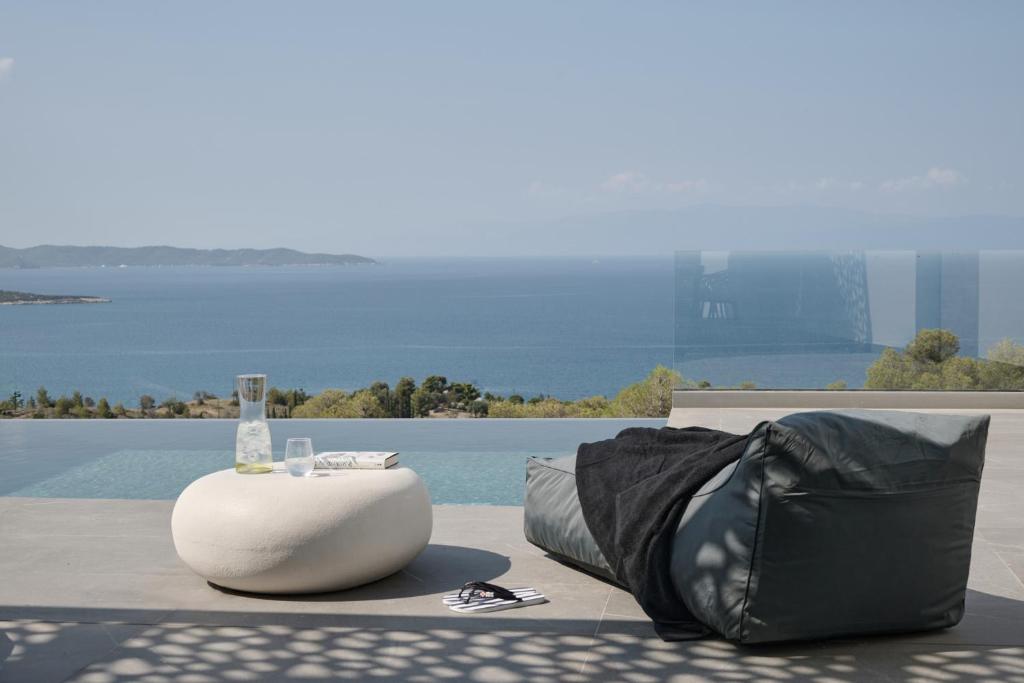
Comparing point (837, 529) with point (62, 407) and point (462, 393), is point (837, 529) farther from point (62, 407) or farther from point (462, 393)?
point (62, 407)

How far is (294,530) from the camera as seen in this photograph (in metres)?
3.55

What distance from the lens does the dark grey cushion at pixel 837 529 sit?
10.0ft

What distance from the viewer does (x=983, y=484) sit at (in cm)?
580

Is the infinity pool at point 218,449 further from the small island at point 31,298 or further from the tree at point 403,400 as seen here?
the small island at point 31,298

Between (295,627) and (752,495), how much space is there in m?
1.37

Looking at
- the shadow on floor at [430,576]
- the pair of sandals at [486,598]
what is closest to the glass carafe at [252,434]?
the shadow on floor at [430,576]

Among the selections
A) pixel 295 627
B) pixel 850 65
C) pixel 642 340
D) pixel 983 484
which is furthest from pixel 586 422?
pixel 642 340

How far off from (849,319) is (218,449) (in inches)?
212

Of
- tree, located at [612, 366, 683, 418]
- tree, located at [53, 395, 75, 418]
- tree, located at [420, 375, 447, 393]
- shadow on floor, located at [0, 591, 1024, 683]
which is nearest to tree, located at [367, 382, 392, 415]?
tree, located at [420, 375, 447, 393]

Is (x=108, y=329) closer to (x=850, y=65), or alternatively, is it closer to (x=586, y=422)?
(x=850, y=65)

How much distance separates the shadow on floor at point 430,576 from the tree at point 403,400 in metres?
11.2

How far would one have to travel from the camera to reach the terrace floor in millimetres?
2965

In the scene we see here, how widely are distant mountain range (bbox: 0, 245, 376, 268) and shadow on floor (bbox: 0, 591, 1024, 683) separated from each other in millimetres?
47506

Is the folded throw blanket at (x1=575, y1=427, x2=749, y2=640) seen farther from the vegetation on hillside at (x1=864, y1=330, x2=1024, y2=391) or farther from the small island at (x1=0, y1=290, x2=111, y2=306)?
the small island at (x1=0, y1=290, x2=111, y2=306)
